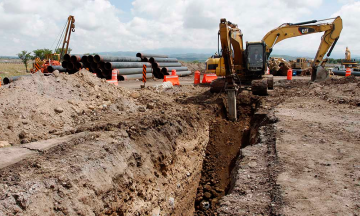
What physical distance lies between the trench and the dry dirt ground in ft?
0.10

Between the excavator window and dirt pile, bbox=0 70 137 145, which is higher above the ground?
the excavator window

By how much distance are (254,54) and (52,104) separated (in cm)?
860

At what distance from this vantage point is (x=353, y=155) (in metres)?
4.98

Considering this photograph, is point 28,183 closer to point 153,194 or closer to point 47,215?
point 47,215

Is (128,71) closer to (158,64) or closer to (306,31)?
(158,64)

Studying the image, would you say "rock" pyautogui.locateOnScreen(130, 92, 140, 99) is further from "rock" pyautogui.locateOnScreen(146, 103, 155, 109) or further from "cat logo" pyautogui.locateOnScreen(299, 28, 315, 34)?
"cat logo" pyautogui.locateOnScreen(299, 28, 315, 34)

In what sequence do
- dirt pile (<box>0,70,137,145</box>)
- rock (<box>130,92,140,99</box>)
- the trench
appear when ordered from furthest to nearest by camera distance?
rock (<box>130,92,140,99</box>), dirt pile (<box>0,70,137,145</box>), the trench

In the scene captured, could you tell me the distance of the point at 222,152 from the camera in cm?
747

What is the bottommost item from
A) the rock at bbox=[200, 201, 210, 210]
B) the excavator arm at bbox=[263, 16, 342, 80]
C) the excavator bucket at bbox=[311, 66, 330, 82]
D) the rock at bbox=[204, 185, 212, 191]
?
the rock at bbox=[200, 201, 210, 210]

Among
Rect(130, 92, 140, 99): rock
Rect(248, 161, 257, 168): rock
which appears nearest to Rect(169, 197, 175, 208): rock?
Rect(248, 161, 257, 168): rock

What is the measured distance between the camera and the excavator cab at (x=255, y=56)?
12.4m

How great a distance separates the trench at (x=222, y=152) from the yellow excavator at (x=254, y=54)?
0.64 meters

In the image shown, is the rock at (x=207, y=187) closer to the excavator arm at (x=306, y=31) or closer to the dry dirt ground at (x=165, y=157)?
the dry dirt ground at (x=165, y=157)

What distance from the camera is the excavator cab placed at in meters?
12.4
